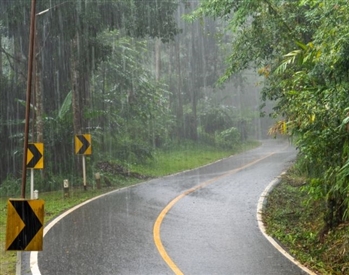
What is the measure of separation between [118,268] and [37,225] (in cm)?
157

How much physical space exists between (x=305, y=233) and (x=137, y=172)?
13644 mm

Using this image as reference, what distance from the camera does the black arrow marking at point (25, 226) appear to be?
26.0 ft

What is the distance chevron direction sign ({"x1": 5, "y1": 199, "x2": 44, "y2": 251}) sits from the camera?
7895 mm

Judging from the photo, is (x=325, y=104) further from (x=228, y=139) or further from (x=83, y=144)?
(x=228, y=139)

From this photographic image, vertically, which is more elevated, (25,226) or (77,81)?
(77,81)

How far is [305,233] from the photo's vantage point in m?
11.7

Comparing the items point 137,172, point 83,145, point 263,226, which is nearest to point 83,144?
point 83,145

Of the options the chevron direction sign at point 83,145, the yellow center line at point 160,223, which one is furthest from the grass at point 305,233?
the chevron direction sign at point 83,145

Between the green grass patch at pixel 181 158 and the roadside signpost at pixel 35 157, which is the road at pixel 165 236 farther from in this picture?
the green grass patch at pixel 181 158

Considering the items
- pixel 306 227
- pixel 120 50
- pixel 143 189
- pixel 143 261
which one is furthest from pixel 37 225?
pixel 120 50

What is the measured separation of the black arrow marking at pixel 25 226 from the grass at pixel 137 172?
Answer: 3.82ft

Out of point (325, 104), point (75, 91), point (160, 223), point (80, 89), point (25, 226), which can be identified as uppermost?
point (80, 89)

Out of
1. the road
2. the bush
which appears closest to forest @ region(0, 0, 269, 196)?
the road

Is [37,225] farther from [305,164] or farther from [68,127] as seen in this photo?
[68,127]
